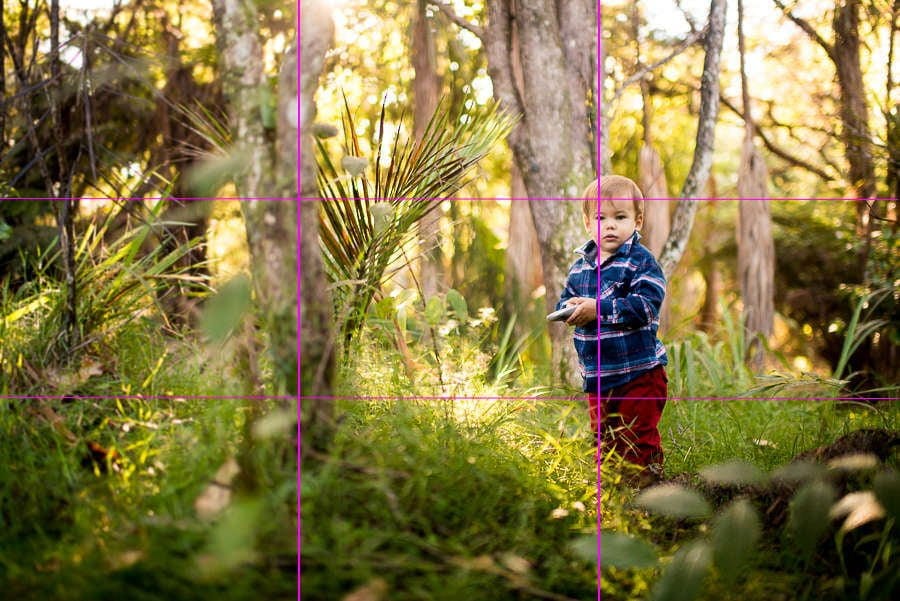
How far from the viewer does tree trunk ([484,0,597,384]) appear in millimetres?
3525

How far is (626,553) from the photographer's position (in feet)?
6.31

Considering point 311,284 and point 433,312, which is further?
point 433,312

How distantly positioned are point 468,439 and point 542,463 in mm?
303

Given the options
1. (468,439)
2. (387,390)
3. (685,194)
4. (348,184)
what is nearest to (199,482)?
(468,439)

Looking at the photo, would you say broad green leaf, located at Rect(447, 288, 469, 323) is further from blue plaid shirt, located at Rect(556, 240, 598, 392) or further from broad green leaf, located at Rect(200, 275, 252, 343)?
broad green leaf, located at Rect(200, 275, 252, 343)

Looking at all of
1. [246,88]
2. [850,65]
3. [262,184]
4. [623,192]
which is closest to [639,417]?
[623,192]

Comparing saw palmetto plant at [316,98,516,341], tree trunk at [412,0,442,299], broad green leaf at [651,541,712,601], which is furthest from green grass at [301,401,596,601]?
tree trunk at [412,0,442,299]

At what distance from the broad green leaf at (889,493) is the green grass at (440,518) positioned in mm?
627

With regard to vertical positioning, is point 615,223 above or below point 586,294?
above

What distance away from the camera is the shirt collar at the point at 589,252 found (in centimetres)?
317

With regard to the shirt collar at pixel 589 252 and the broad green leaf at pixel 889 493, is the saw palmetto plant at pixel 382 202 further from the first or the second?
the broad green leaf at pixel 889 493

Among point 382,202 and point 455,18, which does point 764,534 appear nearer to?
point 382,202

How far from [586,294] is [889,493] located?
4.48ft

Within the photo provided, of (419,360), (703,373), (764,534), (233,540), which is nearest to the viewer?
(233,540)
